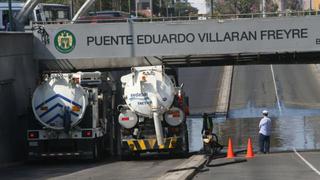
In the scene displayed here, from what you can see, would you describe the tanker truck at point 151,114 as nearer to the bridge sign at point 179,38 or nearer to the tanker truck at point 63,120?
the tanker truck at point 63,120

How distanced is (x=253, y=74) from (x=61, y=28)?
120 ft

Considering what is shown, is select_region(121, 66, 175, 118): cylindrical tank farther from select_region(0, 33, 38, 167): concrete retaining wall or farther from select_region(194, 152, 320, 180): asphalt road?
select_region(0, 33, 38, 167): concrete retaining wall

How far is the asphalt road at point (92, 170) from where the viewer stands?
2033cm

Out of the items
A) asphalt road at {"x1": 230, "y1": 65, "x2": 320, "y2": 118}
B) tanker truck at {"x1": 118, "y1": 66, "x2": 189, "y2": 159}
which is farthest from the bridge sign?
asphalt road at {"x1": 230, "y1": 65, "x2": 320, "y2": 118}

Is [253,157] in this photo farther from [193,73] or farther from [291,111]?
[193,73]

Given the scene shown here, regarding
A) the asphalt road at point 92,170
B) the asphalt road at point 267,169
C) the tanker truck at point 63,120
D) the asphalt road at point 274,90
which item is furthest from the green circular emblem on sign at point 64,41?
the asphalt road at point 274,90

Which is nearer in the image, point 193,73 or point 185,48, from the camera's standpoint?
point 185,48

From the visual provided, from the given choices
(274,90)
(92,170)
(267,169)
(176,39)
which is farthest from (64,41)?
(274,90)

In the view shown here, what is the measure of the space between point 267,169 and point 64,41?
12395mm

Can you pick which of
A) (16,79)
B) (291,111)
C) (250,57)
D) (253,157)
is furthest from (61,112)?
(291,111)

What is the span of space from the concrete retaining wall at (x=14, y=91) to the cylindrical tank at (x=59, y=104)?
3.94 ft

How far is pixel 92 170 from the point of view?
896 inches

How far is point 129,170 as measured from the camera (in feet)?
73.6

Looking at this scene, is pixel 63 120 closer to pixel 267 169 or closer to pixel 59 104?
pixel 59 104
